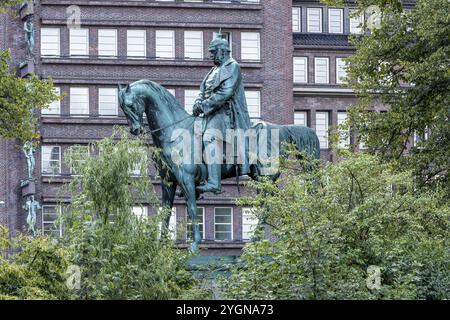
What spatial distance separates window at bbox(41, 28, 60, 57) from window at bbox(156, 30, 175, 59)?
5152 millimetres

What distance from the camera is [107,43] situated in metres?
106

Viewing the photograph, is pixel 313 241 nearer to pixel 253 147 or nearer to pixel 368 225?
pixel 368 225

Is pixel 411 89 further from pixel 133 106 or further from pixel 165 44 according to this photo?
pixel 165 44

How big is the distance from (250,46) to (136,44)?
618 centimetres

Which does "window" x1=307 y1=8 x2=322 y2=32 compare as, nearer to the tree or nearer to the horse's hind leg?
Result: the tree

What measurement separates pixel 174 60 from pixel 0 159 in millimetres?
10455

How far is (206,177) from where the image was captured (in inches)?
1727

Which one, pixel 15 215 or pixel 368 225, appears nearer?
pixel 368 225

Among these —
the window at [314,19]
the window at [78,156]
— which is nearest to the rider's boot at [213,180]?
the window at [78,156]
